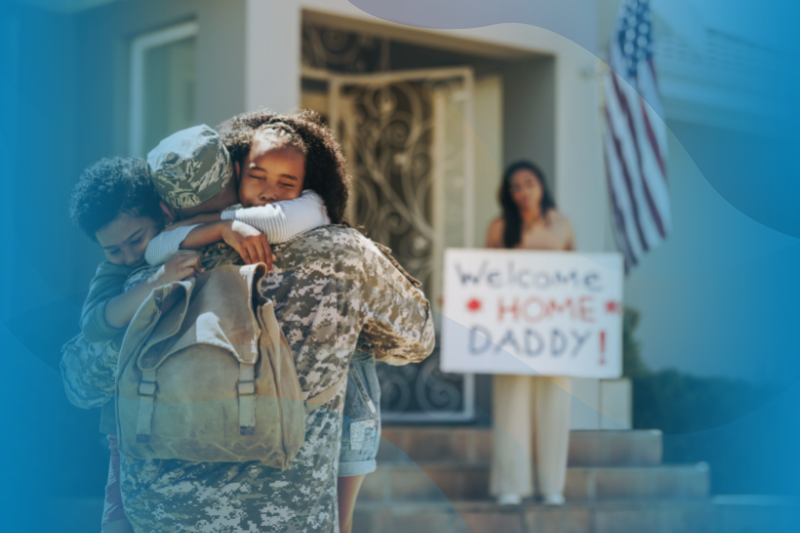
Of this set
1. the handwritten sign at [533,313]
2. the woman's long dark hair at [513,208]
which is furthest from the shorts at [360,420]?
the woman's long dark hair at [513,208]

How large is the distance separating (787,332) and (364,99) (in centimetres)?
345

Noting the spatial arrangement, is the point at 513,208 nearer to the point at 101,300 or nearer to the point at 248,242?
the point at 248,242

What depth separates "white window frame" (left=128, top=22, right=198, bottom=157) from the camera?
146 inches

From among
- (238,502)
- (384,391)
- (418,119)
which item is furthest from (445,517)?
(418,119)

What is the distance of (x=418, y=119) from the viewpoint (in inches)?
222

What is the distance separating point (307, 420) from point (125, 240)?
A: 1.67 ft

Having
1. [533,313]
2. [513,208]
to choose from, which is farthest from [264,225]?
[513,208]

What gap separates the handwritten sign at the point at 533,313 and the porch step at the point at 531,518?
720 mm

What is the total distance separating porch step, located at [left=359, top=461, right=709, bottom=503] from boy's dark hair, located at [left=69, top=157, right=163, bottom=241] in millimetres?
2760

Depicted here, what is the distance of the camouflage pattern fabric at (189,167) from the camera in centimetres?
143

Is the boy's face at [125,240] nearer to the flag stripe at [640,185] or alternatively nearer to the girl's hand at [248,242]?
the girl's hand at [248,242]

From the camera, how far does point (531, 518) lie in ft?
12.2
